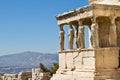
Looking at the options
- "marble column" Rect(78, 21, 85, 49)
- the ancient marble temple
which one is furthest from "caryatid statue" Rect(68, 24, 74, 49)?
"marble column" Rect(78, 21, 85, 49)

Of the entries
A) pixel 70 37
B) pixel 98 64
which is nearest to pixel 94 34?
pixel 98 64

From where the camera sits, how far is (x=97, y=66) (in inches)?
872

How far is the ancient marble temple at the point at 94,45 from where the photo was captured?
72.8 feet

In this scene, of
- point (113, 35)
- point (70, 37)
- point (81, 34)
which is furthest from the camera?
point (70, 37)

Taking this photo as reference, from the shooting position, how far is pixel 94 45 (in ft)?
73.0

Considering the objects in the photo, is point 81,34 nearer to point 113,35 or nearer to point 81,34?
point 81,34

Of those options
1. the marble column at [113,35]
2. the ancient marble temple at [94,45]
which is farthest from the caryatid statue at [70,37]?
the marble column at [113,35]

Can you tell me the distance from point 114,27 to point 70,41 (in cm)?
315

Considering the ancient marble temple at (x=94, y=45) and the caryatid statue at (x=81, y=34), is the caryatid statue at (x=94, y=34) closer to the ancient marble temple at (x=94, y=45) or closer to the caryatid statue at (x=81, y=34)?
the ancient marble temple at (x=94, y=45)

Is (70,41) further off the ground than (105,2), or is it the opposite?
(105,2)

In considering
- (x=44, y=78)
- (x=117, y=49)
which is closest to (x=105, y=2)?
(x=117, y=49)

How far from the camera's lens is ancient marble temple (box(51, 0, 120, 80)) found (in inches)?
874

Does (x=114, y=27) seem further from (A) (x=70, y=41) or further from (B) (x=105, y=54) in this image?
(A) (x=70, y=41)

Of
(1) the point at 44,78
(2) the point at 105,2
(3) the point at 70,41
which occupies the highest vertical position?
(2) the point at 105,2
